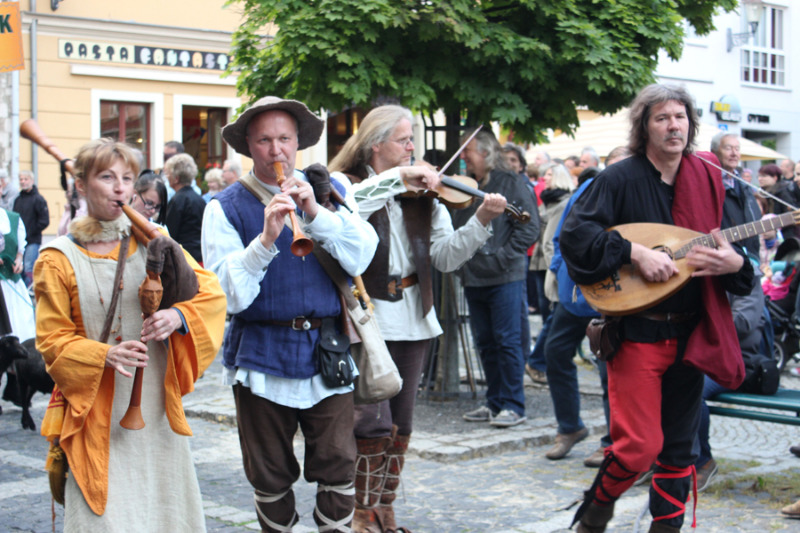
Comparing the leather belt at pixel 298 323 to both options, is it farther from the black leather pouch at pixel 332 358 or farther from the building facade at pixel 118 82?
the building facade at pixel 118 82

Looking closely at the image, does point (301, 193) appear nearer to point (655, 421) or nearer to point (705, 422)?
point (655, 421)

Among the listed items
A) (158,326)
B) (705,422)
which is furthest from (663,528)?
(158,326)

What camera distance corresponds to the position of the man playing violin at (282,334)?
3.55 metres

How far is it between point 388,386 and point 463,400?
389 centimetres

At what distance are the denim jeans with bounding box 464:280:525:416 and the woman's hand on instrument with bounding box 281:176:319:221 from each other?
3.44 m

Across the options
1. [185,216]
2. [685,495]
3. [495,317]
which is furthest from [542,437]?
[185,216]

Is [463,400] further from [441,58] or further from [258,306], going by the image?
[258,306]

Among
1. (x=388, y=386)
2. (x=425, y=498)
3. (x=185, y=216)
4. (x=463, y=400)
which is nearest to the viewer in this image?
(x=388, y=386)

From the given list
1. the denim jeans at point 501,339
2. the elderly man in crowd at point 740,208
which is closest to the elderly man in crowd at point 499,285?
the denim jeans at point 501,339

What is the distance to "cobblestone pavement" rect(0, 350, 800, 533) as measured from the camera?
4773 mm

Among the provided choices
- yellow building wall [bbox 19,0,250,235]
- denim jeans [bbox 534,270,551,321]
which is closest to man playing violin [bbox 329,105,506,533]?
denim jeans [bbox 534,270,551,321]

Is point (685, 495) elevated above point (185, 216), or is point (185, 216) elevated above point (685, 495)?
point (185, 216)

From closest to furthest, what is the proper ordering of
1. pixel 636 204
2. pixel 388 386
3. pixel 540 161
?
pixel 388 386 < pixel 636 204 < pixel 540 161

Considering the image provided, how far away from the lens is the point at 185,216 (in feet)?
29.1
